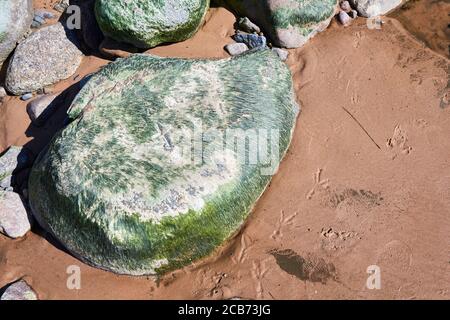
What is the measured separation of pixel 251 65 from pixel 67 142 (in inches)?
70.9

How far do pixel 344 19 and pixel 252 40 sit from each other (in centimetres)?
102

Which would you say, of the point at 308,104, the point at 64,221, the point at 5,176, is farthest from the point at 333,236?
the point at 5,176

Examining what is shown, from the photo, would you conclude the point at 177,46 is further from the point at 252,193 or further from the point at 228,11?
the point at 252,193

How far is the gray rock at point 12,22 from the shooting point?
5461 millimetres

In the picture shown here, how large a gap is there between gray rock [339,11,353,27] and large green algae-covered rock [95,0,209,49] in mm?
1480

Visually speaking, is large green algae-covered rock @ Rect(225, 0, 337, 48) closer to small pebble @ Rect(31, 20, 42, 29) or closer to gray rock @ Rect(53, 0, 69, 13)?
gray rock @ Rect(53, 0, 69, 13)

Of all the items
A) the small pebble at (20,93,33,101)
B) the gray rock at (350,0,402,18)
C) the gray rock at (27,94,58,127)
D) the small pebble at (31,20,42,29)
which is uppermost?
the small pebble at (31,20,42,29)

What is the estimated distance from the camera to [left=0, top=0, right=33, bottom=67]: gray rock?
215 inches

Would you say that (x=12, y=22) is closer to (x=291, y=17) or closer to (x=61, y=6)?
(x=61, y=6)

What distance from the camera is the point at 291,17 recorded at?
5.28 m

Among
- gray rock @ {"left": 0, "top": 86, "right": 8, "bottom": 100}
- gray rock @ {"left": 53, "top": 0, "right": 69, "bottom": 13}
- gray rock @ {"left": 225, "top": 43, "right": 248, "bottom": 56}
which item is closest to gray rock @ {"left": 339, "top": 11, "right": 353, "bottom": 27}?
gray rock @ {"left": 225, "top": 43, "right": 248, "bottom": 56}

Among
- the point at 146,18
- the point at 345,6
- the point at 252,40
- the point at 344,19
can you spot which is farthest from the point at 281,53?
the point at 146,18

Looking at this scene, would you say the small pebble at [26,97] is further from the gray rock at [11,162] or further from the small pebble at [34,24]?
the small pebble at [34,24]

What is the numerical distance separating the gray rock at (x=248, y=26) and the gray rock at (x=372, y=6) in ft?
3.58
